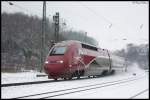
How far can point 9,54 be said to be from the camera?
76.8 meters

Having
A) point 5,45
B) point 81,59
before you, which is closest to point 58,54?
point 81,59

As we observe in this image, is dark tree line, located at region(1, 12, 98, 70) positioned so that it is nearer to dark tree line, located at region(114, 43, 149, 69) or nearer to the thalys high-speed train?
dark tree line, located at region(114, 43, 149, 69)

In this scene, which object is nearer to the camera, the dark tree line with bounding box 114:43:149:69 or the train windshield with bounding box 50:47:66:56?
the train windshield with bounding box 50:47:66:56

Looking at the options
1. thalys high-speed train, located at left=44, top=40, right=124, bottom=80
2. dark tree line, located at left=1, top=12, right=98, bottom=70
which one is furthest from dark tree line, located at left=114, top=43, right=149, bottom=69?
thalys high-speed train, located at left=44, top=40, right=124, bottom=80

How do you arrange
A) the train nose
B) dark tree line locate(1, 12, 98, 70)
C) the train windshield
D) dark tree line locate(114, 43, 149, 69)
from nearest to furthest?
the train nose, the train windshield, dark tree line locate(1, 12, 98, 70), dark tree line locate(114, 43, 149, 69)

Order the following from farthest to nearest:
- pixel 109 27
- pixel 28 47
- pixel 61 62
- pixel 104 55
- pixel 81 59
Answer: pixel 28 47 → pixel 109 27 → pixel 104 55 → pixel 81 59 → pixel 61 62

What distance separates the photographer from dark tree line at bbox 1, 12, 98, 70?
7406 cm

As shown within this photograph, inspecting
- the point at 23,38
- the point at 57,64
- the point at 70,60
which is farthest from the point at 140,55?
the point at 57,64

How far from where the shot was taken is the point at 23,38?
→ 312 ft

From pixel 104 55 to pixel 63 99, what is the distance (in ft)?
85.8

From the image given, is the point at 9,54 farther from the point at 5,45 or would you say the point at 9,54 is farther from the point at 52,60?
the point at 52,60

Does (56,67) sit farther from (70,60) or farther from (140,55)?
(140,55)

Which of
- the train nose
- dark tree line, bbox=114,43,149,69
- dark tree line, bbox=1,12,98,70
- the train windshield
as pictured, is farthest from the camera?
dark tree line, bbox=114,43,149,69

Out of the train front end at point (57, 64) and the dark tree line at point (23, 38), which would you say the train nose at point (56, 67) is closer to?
the train front end at point (57, 64)
